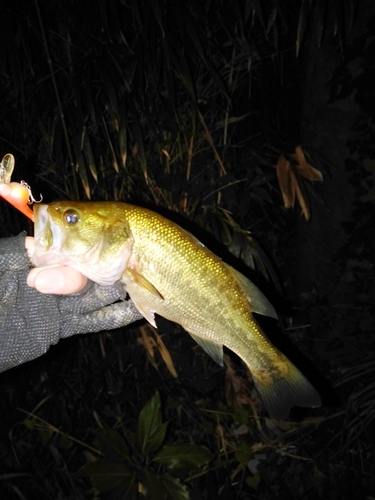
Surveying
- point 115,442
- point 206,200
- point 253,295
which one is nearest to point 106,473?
point 115,442

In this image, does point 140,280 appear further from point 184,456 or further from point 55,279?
point 184,456

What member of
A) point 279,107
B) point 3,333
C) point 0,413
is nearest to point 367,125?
point 279,107

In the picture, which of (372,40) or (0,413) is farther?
(0,413)

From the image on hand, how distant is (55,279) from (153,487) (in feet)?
4.71

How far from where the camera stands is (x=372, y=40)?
218 centimetres

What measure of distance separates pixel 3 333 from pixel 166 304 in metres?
0.49

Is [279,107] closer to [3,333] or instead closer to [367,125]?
[367,125]

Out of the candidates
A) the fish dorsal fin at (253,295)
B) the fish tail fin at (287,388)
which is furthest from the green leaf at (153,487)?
the fish dorsal fin at (253,295)

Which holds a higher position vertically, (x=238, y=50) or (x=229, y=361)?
(x=238, y=50)

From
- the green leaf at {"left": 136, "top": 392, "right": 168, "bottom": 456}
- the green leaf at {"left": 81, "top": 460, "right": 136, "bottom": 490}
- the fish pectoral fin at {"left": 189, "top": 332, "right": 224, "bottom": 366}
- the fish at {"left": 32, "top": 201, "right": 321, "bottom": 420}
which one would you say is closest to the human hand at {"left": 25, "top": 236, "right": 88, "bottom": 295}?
the fish at {"left": 32, "top": 201, "right": 321, "bottom": 420}

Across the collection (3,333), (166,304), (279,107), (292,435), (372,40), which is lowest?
(292,435)

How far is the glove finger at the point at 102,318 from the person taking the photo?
1.38 meters

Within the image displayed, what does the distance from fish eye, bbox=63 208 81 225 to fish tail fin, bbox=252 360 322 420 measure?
0.59 meters

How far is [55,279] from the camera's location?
3.77ft
